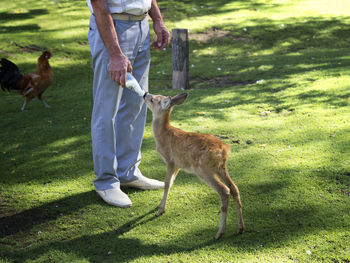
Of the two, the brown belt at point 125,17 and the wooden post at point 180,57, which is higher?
the brown belt at point 125,17

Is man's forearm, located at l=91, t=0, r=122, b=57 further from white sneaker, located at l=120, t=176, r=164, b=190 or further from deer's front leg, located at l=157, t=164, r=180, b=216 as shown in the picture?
white sneaker, located at l=120, t=176, r=164, b=190

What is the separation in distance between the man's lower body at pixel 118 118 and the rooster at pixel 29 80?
3.97 m

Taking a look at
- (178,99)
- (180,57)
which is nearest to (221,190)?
(178,99)

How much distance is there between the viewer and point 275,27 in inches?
465

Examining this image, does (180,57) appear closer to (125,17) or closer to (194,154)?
(125,17)

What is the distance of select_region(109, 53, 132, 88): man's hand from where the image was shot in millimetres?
3186

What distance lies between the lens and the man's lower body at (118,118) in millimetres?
3416

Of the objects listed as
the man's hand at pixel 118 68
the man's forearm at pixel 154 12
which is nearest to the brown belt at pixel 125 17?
the man's hand at pixel 118 68

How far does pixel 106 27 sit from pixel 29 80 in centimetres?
477

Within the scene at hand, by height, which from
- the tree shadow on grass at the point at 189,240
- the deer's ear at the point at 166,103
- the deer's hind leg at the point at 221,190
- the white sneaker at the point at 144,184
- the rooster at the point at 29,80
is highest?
the deer's ear at the point at 166,103

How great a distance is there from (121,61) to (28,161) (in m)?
2.44

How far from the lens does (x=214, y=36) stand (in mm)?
11414

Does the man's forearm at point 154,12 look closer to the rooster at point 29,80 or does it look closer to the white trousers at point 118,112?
the white trousers at point 118,112

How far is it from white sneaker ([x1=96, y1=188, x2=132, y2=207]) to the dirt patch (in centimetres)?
816
